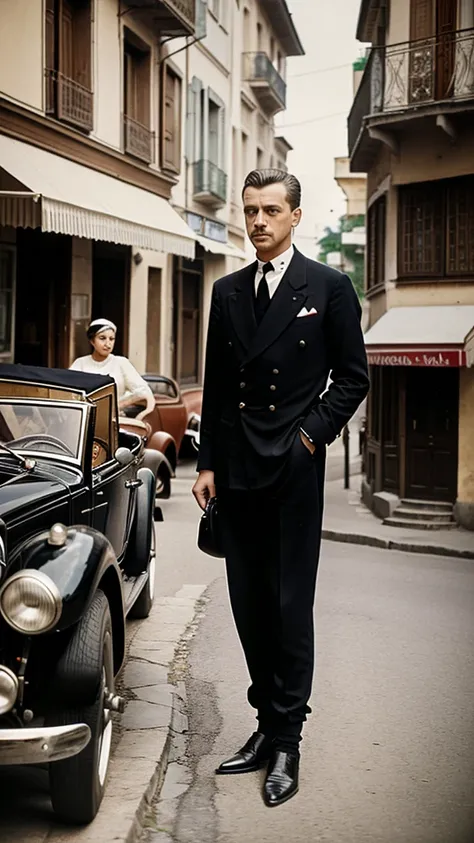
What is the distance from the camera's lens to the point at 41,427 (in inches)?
215

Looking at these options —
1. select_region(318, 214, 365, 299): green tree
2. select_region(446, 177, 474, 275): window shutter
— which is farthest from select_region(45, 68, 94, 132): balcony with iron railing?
select_region(318, 214, 365, 299): green tree

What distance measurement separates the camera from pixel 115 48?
19.4 meters

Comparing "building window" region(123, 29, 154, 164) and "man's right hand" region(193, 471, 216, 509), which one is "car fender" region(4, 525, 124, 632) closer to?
"man's right hand" region(193, 471, 216, 509)

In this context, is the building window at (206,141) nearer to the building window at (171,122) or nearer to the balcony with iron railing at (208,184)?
the balcony with iron railing at (208,184)

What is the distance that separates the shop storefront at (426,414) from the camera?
14.1 meters

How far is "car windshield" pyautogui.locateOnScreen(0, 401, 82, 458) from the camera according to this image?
5.35 metres

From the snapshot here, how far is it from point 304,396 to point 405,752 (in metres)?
1.67

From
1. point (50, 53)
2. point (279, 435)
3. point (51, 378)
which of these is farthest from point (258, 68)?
point (279, 435)

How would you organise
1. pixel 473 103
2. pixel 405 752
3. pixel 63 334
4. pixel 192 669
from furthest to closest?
pixel 63 334 → pixel 473 103 → pixel 192 669 → pixel 405 752

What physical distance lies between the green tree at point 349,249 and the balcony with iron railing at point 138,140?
15.4 m

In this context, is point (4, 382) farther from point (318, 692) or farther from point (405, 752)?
point (405, 752)

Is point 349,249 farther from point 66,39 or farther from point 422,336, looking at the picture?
point 422,336

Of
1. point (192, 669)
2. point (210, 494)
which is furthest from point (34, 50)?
point (210, 494)

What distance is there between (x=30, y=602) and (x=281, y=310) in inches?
56.9
